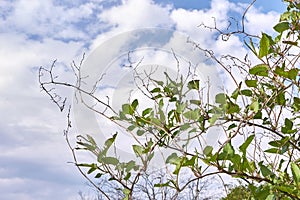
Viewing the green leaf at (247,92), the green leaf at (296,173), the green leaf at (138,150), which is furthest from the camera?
the green leaf at (247,92)

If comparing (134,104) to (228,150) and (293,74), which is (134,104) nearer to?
(228,150)

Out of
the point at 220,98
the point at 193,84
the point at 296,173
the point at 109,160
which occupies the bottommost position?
the point at 296,173

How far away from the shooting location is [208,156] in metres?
1.01

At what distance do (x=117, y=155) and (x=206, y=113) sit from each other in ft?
0.85

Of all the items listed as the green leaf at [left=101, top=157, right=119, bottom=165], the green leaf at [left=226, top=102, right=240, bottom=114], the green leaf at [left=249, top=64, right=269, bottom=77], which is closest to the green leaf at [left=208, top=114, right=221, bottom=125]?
the green leaf at [left=226, top=102, right=240, bottom=114]

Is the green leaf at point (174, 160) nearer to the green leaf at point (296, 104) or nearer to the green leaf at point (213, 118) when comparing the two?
the green leaf at point (213, 118)

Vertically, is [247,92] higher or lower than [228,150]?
higher

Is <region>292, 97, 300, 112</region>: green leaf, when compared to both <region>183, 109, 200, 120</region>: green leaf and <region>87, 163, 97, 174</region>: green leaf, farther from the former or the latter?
<region>87, 163, 97, 174</region>: green leaf

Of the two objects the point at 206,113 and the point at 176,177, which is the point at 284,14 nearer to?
the point at 206,113

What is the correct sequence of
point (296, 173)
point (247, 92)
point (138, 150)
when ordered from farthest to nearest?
point (247, 92), point (138, 150), point (296, 173)

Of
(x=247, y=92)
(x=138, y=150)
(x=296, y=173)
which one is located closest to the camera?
(x=296, y=173)

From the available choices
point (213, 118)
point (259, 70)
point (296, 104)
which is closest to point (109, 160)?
point (213, 118)

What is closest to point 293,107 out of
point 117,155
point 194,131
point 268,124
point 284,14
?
point 268,124

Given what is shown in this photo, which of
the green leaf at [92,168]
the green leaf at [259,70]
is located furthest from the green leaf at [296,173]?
the green leaf at [92,168]
